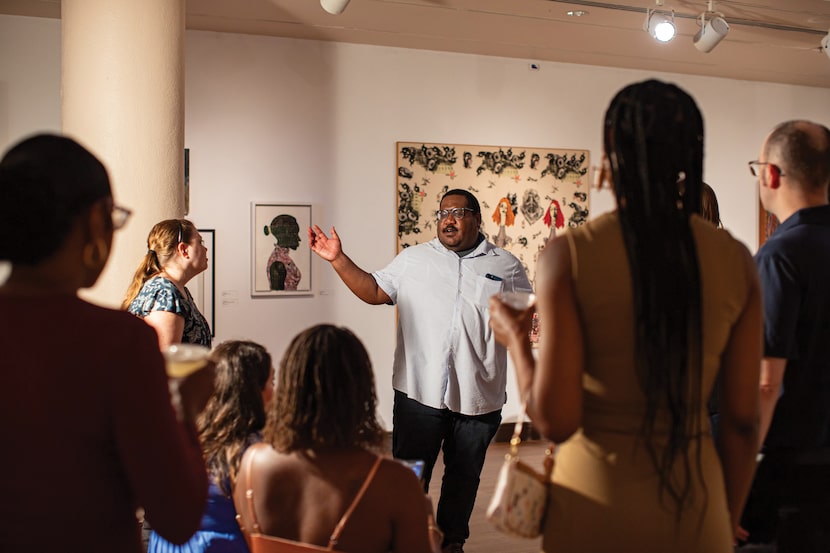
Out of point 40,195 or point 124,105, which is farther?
point 124,105

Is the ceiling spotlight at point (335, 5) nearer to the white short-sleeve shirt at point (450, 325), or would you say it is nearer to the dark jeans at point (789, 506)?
Answer: the white short-sleeve shirt at point (450, 325)

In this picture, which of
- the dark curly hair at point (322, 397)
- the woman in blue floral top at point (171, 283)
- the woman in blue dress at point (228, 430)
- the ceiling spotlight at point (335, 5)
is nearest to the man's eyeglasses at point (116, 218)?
the dark curly hair at point (322, 397)

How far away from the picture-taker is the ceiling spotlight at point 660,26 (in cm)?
537

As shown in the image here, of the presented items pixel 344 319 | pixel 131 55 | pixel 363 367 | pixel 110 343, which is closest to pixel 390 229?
pixel 344 319

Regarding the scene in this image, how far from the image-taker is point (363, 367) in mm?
1857

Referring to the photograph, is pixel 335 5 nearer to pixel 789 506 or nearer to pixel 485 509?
pixel 485 509

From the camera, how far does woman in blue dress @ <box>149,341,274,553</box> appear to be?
7.14 feet

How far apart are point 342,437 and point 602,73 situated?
5.89 meters

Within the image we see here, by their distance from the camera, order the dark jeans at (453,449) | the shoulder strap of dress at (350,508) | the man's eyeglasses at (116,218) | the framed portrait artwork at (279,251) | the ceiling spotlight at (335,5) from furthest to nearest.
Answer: the framed portrait artwork at (279,251)
the ceiling spotlight at (335,5)
the dark jeans at (453,449)
the shoulder strap of dress at (350,508)
the man's eyeglasses at (116,218)

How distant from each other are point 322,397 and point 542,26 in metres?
4.64

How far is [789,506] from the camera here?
211 cm

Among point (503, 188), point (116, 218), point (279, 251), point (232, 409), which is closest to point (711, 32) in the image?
point (503, 188)

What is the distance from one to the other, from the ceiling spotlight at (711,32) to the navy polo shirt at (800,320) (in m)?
3.76

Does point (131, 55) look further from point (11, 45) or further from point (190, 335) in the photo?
point (11, 45)
